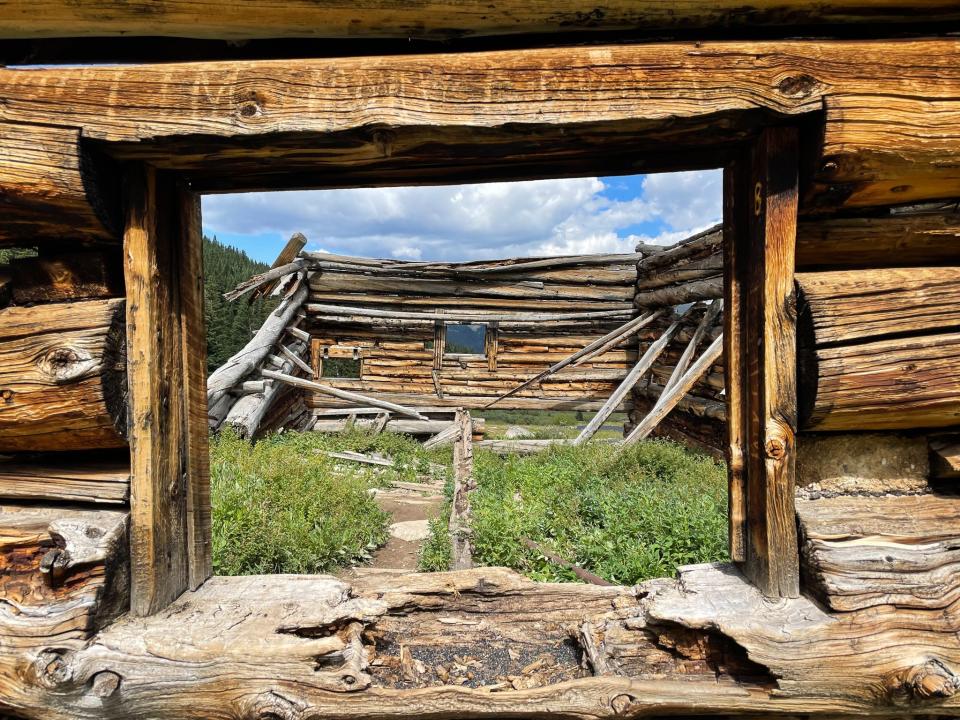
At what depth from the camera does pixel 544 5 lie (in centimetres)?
149

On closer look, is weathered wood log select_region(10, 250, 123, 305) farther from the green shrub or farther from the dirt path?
the dirt path

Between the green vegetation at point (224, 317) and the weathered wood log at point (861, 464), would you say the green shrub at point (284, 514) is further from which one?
the green vegetation at point (224, 317)

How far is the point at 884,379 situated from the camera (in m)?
1.56

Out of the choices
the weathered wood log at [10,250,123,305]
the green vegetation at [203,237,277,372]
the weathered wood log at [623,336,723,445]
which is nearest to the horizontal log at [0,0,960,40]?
the weathered wood log at [10,250,123,305]

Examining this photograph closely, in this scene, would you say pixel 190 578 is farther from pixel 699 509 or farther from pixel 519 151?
pixel 699 509

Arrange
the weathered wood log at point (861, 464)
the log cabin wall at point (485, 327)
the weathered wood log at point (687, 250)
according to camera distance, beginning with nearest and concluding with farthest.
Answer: the weathered wood log at point (861, 464), the weathered wood log at point (687, 250), the log cabin wall at point (485, 327)

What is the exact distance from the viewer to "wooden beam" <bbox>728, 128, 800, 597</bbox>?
5.04ft

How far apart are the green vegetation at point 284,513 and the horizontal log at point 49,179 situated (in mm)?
2336

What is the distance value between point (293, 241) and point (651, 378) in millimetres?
7366

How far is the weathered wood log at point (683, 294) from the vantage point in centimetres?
646

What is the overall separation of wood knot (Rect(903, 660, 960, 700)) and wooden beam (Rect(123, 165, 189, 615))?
96.3 inches

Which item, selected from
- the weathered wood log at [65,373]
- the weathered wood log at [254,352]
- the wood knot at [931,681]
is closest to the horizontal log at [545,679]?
the wood knot at [931,681]

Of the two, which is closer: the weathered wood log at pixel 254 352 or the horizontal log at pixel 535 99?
the horizontal log at pixel 535 99

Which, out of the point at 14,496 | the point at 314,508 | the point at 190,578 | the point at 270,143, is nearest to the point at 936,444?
the point at 270,143
